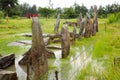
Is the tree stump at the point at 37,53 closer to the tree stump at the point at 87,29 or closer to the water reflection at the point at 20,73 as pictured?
the water reflection at the point at 20,73

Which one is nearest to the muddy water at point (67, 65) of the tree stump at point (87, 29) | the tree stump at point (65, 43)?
the tree stump at point (65, 43)

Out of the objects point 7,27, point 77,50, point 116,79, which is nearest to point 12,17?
point 7,27

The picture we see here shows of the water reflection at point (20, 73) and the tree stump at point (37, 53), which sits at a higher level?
the tree stump at point (37, 53)

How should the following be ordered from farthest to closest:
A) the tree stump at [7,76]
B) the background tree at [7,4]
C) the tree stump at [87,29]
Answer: the background tree at [7,4] < the tree stump at [87,29] < the tree stump at [7,76]

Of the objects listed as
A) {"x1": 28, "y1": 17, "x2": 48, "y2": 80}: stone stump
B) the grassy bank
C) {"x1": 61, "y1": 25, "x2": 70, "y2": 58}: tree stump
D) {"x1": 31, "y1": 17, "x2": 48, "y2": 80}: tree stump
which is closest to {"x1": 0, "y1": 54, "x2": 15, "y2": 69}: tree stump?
{"x1": 28, "y1": 17, "x2": 48, "y2": 80}: stone stump

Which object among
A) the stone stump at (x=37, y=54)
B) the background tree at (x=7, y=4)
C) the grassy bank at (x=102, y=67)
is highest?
the background tree at (x=7, y=4)

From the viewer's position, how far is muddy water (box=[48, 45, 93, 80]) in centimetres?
985

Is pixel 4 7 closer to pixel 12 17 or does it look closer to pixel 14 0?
pixel 14 0

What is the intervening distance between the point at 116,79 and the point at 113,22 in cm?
2526

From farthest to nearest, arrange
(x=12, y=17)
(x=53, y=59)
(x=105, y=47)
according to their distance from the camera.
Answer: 1. (x=12, y=17)
2. (x=105, y=47)
3. (x=53, y=59)

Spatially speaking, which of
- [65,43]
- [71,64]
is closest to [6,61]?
[71,64]

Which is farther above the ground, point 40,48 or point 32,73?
point 40,48

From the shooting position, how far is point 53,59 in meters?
12.8

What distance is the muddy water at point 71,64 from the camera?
985cm
